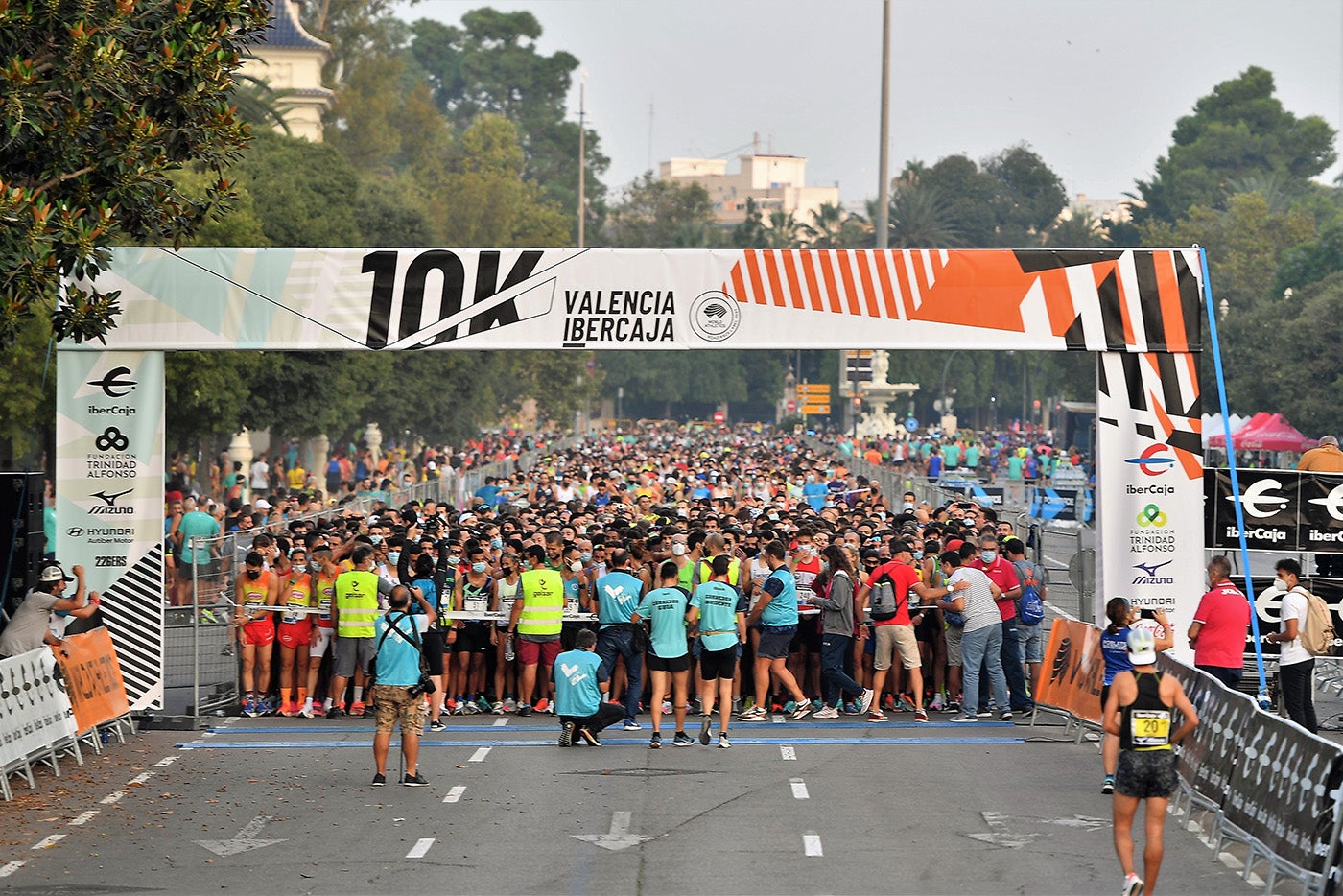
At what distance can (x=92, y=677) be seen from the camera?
52.4ft

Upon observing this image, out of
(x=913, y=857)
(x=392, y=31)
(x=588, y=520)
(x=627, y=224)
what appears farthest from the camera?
(x=627, y=224)

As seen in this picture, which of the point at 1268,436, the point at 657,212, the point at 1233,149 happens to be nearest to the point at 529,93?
the point at 657,212

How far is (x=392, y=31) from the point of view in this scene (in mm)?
115312

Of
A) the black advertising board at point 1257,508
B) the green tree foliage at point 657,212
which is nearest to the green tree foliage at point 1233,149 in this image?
the green tree foliage at point 657,212

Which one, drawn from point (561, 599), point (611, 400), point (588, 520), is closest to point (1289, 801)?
point (561, 599)

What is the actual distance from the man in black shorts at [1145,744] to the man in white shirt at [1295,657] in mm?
5160

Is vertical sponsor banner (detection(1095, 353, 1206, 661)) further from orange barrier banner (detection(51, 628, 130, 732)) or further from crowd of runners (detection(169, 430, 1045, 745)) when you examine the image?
orange barrier banner (detection(51, 628, 130, 732))

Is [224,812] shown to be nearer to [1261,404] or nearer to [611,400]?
[1261,404]

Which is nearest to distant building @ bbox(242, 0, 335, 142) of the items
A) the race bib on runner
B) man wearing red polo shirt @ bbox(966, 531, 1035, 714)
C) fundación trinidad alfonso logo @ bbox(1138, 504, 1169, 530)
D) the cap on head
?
man wearing red polo shirt @ bbox(966, 531, 1035, 714)

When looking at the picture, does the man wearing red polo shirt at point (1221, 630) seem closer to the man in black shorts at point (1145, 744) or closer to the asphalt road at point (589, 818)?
the asphalt road at point (589, 818)

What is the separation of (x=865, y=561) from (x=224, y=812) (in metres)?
7.32

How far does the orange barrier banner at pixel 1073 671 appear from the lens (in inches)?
624

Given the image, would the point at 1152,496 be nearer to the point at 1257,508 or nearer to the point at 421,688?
the point at 1257,508

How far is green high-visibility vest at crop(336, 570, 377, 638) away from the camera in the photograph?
1698 centimetres
